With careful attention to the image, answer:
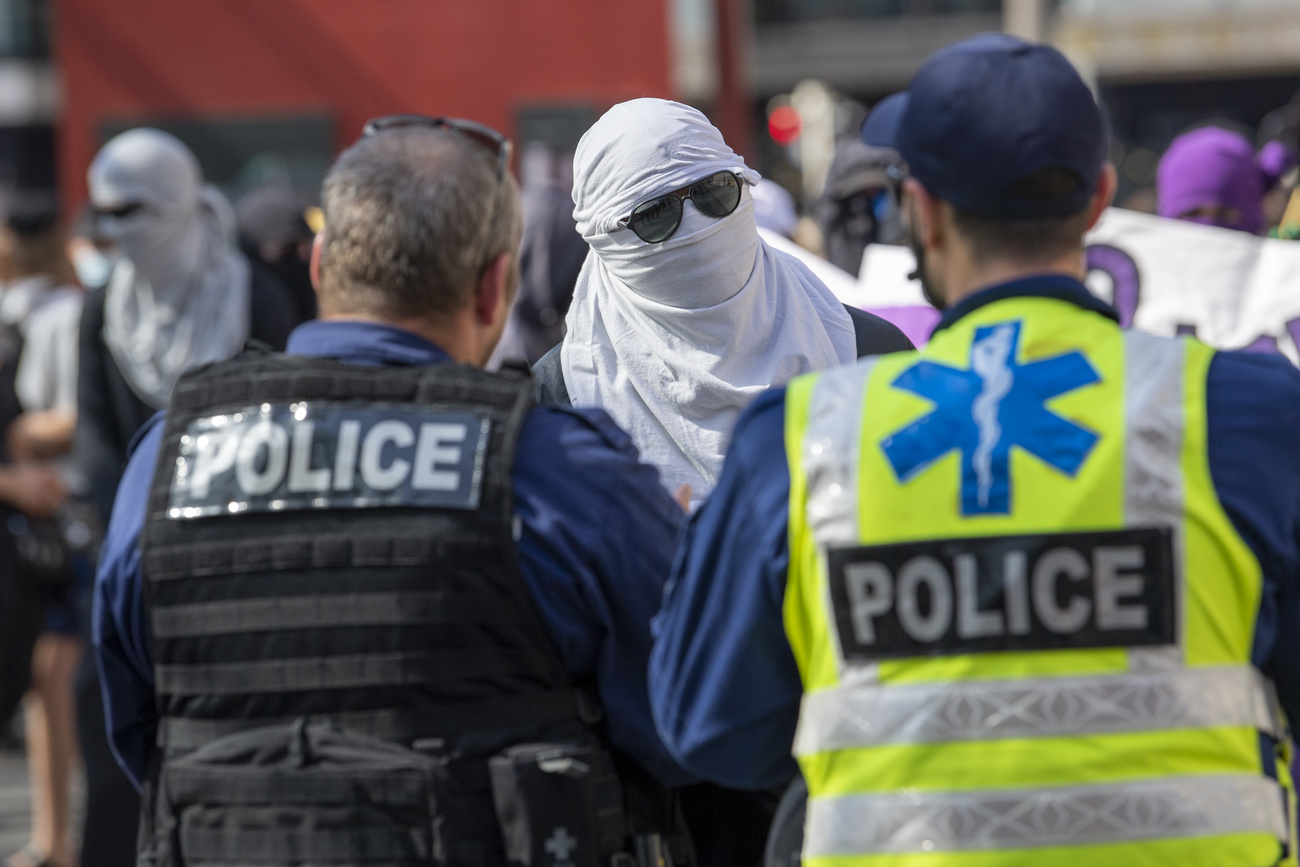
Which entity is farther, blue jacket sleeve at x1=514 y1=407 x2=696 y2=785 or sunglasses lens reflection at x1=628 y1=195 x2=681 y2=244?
sunglasses lens reflection at x1=628 y1=195 x2=681 y2=244

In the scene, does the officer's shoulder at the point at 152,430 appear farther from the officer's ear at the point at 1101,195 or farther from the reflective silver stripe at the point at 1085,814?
the officer's ear at the point at 1101,195

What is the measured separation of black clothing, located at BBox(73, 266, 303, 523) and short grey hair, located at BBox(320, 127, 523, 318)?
9.04 ft

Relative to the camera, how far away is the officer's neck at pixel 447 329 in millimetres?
2229

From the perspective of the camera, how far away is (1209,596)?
5.68ft

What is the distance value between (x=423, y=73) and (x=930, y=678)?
14.2m

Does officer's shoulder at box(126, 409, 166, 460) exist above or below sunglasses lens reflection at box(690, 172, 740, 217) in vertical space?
below

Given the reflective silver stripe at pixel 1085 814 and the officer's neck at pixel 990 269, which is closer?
the reflective silver stripe at pixel 1085 814

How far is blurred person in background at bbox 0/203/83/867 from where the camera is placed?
563 cm

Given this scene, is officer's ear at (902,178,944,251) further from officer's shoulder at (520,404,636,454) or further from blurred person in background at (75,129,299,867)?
blurred person in background at (75,129,299,867)

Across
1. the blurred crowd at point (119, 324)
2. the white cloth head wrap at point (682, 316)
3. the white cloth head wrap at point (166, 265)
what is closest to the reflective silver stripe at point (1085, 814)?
the white cloth head wrap at point (682, 316)

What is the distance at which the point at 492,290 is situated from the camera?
229 cm

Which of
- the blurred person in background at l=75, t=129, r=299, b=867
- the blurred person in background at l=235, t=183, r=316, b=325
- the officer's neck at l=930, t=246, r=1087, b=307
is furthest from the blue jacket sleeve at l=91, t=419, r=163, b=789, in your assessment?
the blurred person in background at l=235, t=183, r=316, b=325

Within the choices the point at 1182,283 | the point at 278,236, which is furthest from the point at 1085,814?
the point at 278,236

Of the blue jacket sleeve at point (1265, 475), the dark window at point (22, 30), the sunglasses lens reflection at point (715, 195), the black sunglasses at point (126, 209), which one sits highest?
the dark window at point (22, 30)
